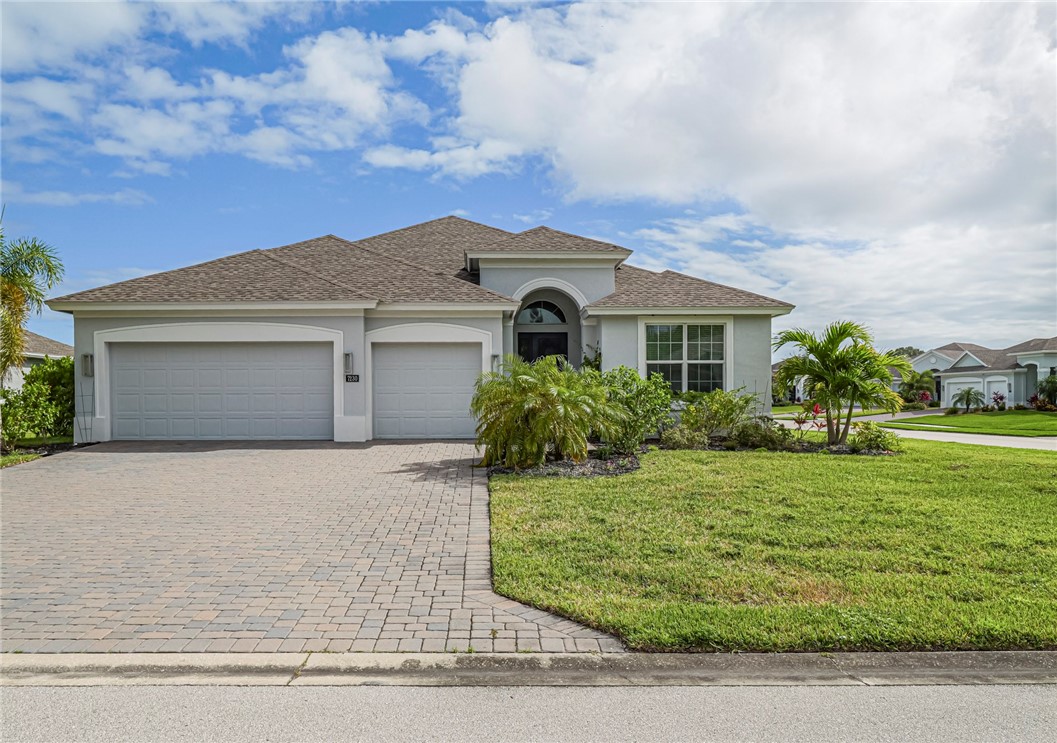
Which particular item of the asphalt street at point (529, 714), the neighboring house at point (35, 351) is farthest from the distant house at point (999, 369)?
the neighboring house at point (35, 351)

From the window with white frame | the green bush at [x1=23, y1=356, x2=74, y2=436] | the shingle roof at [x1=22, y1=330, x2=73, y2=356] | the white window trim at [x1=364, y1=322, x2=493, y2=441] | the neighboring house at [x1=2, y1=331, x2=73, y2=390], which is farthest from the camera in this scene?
the shingle roof at [x1=22, y1=330, x2=73, y2=356]

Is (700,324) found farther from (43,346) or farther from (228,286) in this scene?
(43,346)

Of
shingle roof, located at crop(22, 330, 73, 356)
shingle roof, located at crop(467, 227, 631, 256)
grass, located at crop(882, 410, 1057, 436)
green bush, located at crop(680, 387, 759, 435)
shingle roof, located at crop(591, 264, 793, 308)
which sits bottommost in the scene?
grass, located at crop(882, 410, 1057, 436)

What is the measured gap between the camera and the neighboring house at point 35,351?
23.3 meters

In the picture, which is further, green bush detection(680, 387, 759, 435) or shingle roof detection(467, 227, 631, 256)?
shingle roof detection(467, 227, 631, 256)

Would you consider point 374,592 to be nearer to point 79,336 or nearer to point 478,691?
point 478,691

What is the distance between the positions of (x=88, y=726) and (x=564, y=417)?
8.01 meters


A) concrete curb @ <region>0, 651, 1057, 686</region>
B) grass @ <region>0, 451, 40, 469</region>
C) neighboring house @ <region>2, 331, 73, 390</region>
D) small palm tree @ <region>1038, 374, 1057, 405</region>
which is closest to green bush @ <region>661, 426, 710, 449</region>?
concrete curb @ <region>0, 651, 1057, 686</region>

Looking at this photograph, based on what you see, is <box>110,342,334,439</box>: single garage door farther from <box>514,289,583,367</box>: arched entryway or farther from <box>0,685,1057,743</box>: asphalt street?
<box>0,685,1057,743</box>: asphalt street

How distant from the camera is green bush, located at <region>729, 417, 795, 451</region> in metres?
13.9

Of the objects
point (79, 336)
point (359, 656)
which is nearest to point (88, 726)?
point (359, 656)

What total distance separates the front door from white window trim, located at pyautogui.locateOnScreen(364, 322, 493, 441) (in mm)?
3569

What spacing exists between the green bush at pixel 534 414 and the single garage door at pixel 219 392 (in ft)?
19.1

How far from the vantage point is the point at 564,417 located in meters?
10.7
